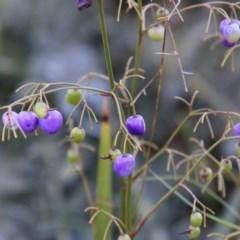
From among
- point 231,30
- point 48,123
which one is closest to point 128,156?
point 48,123

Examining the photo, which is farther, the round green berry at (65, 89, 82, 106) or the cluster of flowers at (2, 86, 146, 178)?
the round green berry at (65, 89, 82, 106)

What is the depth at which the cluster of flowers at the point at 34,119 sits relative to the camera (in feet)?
2.96

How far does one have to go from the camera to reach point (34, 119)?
2.99ft

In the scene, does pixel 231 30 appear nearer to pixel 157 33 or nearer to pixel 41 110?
pixel 157 33

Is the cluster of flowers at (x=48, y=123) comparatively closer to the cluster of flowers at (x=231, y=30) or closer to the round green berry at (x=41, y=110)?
the round green berry at (x=41, y=110)

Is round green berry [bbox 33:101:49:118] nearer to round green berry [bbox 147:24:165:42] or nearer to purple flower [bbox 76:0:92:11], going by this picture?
purple flower [bbox 76:0:92:11]

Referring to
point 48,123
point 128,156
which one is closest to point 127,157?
point 128,156

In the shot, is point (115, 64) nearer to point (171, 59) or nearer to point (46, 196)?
point (171, 59)

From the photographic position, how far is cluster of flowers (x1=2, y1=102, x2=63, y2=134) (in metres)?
0.90

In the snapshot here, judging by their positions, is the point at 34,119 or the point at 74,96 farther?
the point at 74,96

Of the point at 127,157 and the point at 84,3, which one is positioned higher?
the point at 84,3

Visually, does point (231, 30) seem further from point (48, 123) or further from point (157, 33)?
point (48, 123)

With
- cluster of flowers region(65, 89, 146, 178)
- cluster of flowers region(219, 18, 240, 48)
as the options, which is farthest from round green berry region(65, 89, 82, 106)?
cluster of flowers region(219, 18, 240, 48)

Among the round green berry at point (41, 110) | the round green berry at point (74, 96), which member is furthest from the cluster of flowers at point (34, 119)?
the round green berry at point (74, 96)
